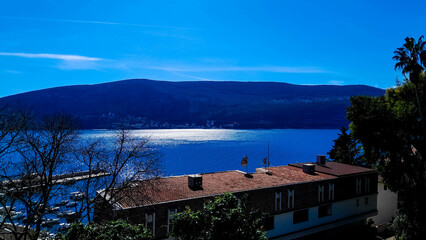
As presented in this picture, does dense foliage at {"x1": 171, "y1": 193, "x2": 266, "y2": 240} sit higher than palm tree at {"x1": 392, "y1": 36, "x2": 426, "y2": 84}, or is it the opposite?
palm tree at {"x1": 392, "y1": 36, "x2": 426, "y2": 84}

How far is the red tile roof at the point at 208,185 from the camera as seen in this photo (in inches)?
1104

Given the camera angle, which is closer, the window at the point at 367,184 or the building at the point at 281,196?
the building at the point at 281,196

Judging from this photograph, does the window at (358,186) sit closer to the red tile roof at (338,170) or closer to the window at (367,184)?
the window at (367,184)

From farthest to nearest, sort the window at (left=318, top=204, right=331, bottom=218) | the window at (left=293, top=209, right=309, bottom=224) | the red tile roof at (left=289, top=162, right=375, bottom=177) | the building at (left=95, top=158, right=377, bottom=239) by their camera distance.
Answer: the red tile roof at (left=289, top=162, right=375, bottom=177)
the window at (left=318, top=204, right=331, bottom=218)
the window at (left=293, top=209, right=309, bottom=224)
the building at (left=95, top=158, right=377, bottom=239)

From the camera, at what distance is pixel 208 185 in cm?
3519

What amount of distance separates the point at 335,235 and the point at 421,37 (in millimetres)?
29026

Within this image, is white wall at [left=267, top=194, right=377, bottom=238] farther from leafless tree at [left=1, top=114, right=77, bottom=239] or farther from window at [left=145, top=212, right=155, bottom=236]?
leafless tree at [left=1, top=114, right=77, bottom=239]

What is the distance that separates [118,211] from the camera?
1033 inches

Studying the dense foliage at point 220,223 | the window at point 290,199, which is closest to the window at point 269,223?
the window at point 290,199

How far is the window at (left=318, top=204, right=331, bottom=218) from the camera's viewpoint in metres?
41.3

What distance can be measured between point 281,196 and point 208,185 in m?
9.17

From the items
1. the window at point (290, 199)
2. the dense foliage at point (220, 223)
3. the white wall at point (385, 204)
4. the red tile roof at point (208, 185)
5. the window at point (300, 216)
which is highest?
the dense foliage at point (220, 223)

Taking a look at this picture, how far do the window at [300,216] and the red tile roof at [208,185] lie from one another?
4.08 meters

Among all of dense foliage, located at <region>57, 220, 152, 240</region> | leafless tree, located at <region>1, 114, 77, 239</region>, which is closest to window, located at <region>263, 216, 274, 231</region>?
leafless tree, located at <region>1, 114, 77, 239</region>
